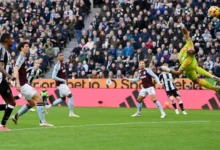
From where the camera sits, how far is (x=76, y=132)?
1803 cm

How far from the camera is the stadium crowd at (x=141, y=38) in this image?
35594 millimetres

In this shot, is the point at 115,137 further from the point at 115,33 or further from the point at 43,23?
the point at 43,23

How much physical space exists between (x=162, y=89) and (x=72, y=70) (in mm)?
6842

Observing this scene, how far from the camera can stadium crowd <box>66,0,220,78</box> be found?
3559 centimetres

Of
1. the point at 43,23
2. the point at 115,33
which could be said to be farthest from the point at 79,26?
the point at 115,33

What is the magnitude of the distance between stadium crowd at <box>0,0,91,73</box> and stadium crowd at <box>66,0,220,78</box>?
71.7 inches

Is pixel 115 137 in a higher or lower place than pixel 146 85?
higher

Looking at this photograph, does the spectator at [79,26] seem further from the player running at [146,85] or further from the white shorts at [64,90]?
the white shorts at [64,90]

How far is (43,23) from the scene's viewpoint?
43281 mm

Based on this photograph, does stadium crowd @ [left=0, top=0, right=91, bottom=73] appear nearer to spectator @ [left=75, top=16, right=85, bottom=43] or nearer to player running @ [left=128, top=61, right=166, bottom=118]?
spectator @ [left=75, top=16, right=85, bottom=43]

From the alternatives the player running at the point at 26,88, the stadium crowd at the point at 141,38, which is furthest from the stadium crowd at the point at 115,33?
the player running at the point at 26,88

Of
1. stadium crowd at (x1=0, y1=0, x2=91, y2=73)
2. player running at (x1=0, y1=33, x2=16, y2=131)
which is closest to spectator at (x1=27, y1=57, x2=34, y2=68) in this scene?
stadium crowd at (x1=0, y1=0, x2=91, y2=73)

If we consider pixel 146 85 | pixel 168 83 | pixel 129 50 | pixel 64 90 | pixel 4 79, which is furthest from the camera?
pixel 129 50

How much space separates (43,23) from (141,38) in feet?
27.8
